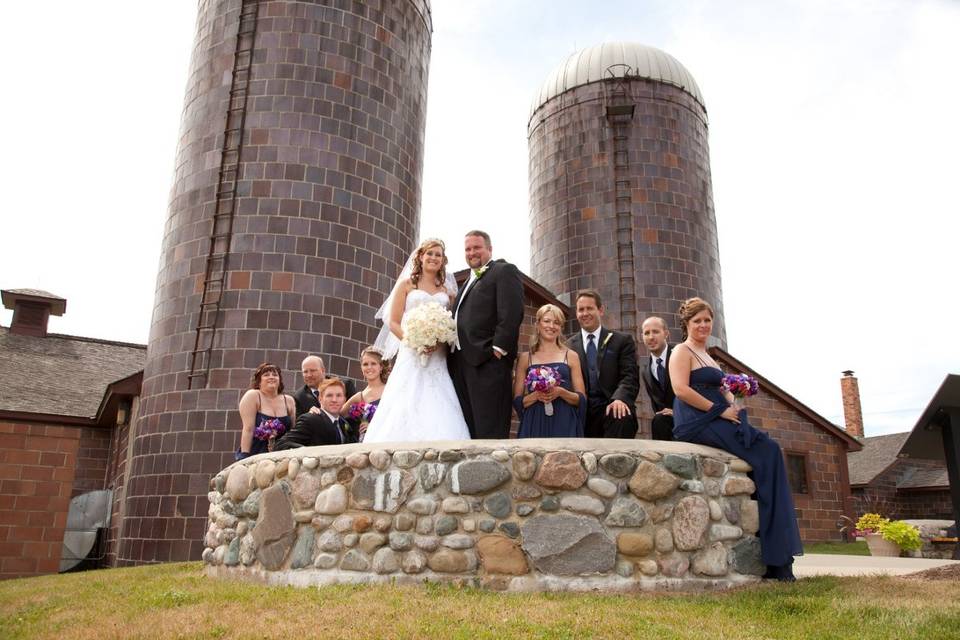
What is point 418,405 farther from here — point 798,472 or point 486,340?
point 798,472

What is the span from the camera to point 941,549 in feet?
48.1

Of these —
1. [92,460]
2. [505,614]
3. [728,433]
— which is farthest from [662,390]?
[92,460]

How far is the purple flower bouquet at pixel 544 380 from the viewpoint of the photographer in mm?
6535

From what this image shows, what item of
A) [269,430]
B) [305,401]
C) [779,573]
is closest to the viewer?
[779,573]

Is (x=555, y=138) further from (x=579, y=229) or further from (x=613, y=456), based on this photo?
(x=613, y=456)

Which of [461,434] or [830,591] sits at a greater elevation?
[461,434]

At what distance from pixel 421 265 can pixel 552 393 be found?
166cm

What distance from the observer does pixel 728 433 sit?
629 centimetres

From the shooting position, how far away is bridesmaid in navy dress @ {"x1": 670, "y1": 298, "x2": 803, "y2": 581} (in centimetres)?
598

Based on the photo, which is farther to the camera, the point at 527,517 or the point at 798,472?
the point at 798,472

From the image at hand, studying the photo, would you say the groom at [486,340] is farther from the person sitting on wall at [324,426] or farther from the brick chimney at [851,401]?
the brick chimney at [851,401]

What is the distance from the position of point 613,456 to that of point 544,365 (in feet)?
4.37

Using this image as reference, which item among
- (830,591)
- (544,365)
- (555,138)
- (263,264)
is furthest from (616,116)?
(830,591)

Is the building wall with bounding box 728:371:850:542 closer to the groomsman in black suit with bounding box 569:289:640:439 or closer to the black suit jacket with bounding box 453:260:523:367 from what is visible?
the groomsman in black suit with bounding box 569:289:640:439
